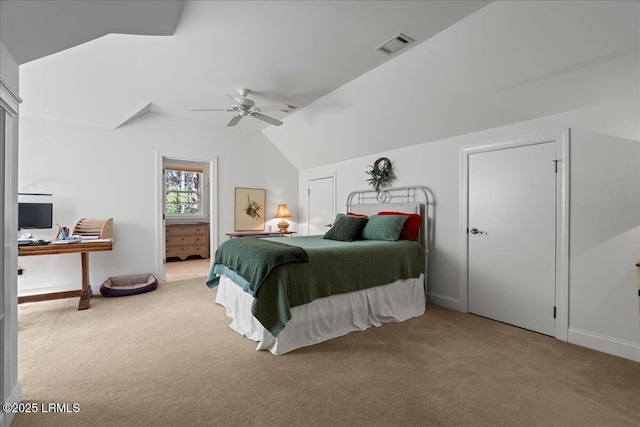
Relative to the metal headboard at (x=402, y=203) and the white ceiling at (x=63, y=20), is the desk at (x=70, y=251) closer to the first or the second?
the white ceiling at (x=63, y=20)

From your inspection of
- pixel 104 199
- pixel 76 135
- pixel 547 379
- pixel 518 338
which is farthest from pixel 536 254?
pixel 76 135

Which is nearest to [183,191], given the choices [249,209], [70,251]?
[249,209]

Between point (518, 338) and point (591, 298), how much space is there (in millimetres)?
694

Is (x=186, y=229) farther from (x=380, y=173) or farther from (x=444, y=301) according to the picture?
(x=444, y=301)

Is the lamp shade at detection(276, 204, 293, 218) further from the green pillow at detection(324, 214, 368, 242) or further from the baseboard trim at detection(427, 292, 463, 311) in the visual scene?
the baseboard trim at detection(427, 292, 463, 311)

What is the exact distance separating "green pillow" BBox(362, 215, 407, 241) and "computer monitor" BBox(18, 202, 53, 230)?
409 cm

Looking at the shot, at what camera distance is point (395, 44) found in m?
2.66

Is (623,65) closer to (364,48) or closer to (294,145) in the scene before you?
(364,48)

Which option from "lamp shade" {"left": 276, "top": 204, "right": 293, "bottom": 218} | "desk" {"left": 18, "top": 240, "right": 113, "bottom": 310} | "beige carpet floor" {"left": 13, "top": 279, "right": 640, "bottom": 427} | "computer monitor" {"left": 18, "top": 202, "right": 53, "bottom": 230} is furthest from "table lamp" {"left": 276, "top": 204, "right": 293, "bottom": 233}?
"computer monitor" {"left": 18, "top": 202, "right": 53, "bottom": 230}

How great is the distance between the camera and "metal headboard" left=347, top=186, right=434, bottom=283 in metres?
3.85

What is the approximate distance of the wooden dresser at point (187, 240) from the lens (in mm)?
6578

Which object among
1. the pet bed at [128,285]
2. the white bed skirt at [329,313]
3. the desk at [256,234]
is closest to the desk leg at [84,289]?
the pet bed at [128,285]

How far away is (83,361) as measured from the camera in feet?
7.49

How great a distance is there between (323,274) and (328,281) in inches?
3.4
